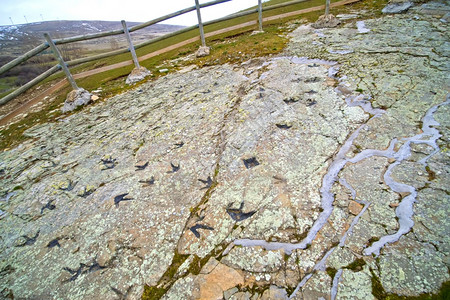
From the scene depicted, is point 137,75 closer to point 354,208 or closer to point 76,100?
point 76,100

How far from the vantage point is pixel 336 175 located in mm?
2957

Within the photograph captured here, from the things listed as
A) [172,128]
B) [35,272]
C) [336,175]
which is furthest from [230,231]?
[172,128]

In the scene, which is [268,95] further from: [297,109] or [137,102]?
[137,102]

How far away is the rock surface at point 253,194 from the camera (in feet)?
6.97

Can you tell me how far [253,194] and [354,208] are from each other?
1.27 metres

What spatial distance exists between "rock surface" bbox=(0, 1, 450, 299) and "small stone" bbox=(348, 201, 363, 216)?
Result: 0.05 ft

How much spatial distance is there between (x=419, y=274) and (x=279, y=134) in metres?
2.57

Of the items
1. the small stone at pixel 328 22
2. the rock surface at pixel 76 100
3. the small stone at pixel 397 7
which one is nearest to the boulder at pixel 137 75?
the rock surface at pixel 76 100

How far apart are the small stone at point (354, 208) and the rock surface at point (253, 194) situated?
0.6 inches

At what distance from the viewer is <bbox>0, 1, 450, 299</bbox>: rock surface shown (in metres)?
2.12

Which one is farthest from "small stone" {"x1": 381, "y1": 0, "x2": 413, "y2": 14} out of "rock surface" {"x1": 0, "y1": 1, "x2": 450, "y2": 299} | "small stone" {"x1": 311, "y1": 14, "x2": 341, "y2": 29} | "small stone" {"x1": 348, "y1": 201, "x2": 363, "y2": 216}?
"small stone" {"x1": 348, "y1": 201, "x2": 363, "y2": 216}

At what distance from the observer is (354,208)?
2500 millimetres

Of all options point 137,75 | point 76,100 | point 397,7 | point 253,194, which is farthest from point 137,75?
point 397,7

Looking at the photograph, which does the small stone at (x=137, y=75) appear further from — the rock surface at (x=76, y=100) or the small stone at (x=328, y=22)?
the small stone at (x=328, y=22)
